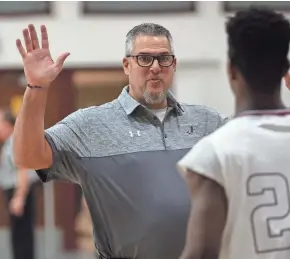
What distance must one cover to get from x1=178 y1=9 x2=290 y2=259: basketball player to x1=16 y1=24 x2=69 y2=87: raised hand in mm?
717

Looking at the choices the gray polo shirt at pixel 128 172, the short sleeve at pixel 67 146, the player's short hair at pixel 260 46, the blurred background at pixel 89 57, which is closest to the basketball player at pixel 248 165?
the player's short hair at pixel 260 46

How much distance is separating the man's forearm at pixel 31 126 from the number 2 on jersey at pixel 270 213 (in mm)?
848

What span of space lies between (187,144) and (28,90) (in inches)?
21.8

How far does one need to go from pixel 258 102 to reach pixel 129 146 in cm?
79

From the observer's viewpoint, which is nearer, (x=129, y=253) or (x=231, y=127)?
(x=231, y=127)

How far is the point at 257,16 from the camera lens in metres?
1.39

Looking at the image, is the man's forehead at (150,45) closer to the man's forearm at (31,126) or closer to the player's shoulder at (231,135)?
the man's forearm at (31,126)

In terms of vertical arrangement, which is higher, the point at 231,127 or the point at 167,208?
the point at 231,127

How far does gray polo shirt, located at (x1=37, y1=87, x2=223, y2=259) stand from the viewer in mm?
2039

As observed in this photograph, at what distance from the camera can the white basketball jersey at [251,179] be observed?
133 cm

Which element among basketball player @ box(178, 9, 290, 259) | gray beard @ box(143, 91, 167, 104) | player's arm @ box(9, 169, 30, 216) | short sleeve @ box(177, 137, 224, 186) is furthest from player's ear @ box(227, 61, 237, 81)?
player's arm @ box(9, 169, 30, 216)

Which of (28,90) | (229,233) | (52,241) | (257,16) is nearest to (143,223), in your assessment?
(28,90)

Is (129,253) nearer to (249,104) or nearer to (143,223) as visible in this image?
(143,223)

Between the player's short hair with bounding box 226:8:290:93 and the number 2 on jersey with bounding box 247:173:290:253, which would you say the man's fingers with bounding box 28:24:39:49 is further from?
the number 2 on jersey with bounding box 247:173:290:253
